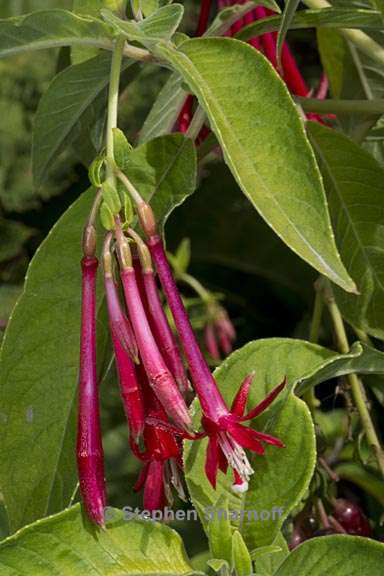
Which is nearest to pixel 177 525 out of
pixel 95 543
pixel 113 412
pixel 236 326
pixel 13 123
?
pixel 113 412

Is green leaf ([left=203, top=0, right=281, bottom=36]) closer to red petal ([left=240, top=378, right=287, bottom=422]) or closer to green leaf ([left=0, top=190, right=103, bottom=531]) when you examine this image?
green leaf ([left=0, top=190, right=103, bottom=531])

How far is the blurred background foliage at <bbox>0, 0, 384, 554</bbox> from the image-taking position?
61.5 inches

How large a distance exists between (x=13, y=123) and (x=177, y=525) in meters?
0.67

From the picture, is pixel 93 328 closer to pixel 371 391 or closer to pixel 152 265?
pixel 152 265

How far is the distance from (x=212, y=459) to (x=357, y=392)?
30cm

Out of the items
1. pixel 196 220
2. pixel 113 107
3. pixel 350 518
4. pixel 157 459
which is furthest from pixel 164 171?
pixel 196 220

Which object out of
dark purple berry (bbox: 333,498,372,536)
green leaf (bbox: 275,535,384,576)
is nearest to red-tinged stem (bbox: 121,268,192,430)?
green leaf (bbox: 275,535,384,576)

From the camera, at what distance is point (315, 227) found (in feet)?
2.07

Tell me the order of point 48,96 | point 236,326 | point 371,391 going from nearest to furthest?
1. point 48,96
2. point 371,391
3. point 236,326

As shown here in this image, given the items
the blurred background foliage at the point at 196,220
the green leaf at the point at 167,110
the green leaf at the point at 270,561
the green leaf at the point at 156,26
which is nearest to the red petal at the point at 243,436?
the green leaf at the point at 270,561

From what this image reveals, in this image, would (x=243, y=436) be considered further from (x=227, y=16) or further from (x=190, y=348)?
(x=227, y=16)

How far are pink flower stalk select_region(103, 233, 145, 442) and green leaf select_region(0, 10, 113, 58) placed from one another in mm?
129

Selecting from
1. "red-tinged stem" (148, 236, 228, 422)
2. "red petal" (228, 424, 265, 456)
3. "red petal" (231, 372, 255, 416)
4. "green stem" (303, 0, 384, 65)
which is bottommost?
"red petal" (228, 424, 265, 456)

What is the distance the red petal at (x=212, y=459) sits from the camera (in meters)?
0.71
